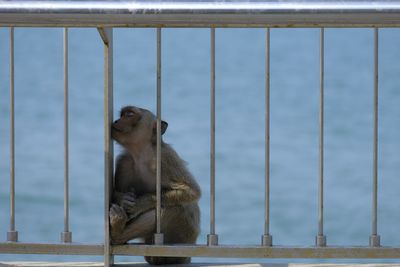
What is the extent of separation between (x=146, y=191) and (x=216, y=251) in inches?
46.8

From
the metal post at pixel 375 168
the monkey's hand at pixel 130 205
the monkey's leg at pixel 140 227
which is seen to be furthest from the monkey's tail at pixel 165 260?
the metal post at pixel 375 168

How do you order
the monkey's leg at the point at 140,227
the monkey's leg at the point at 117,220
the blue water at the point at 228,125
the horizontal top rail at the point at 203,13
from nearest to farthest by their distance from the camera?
the horizontal top rail at the point at 203,13 < the monkey's leg at the point at 117,220 < the monkey's leg at the point at 140,227 < the blue water at the point at 228,125

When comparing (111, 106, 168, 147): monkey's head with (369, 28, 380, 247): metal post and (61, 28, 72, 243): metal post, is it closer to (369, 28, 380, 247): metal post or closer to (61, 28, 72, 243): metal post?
(61, 28, 72, 243): metal post

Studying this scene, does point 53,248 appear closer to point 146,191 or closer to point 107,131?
point 107,131

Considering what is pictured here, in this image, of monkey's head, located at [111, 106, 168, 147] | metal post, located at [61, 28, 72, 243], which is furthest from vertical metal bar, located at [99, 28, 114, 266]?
monkey's head, located at [111, 106, 168, 147]

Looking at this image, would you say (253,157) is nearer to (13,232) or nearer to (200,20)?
(13,232)

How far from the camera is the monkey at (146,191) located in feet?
13.1

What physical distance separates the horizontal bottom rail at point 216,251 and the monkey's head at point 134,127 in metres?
1.14

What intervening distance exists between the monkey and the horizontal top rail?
1.46 meters

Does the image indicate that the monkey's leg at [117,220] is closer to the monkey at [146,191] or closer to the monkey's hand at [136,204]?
the monkey at [146,191]

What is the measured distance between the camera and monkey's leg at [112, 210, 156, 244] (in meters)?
3.93

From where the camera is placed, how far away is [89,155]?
54.0 feet

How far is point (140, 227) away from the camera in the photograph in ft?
13.1

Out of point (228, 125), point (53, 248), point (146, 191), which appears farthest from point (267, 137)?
point (228, 125)
